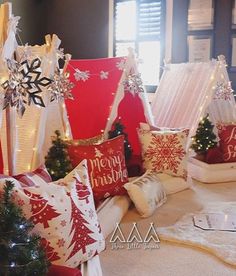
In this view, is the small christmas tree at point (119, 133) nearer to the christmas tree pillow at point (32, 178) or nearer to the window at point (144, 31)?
the christmas tree pillow at point (32, 178)

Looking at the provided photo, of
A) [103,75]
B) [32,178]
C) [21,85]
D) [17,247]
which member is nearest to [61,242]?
[17,247]

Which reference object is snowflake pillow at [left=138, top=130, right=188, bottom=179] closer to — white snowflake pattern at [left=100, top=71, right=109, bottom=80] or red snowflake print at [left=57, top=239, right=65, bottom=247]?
white snowflake pattern at [left=100, top=71, right=109, bottom=80]

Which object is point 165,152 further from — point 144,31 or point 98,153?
point 144,31

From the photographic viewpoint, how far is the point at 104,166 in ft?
9.66

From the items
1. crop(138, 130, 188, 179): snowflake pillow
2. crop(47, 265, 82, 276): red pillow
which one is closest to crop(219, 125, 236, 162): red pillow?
crop(138, 130, 188, 179): snowflake pillow

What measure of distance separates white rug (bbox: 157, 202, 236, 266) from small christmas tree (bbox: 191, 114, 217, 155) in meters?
1.39

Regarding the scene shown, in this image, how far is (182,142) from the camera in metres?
3.61

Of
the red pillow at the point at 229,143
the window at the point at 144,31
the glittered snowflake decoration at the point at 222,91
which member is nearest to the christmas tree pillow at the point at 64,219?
the red pillow at the point at 229,143

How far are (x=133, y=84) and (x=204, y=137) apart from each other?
1.01 metres

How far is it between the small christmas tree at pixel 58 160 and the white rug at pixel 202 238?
831 millimetres

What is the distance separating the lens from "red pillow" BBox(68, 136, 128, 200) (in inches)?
114

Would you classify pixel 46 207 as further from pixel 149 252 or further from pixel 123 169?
pixel 123 169

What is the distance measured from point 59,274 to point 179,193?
87.3 inches

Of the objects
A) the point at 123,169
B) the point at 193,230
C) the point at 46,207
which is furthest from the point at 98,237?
the point at 123,169
